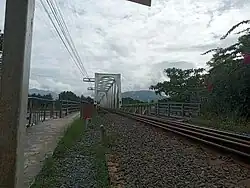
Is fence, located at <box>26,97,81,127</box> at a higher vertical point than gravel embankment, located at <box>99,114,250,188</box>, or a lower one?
higher

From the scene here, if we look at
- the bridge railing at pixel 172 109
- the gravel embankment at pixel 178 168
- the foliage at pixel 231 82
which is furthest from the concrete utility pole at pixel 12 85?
the bridge railing at pixel 172 109

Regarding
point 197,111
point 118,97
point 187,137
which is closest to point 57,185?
point 187,137

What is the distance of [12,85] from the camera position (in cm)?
152

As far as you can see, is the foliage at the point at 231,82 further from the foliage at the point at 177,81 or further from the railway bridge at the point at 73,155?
the foliage at the point at 177,81

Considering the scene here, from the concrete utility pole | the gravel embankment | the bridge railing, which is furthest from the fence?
the bridge railing

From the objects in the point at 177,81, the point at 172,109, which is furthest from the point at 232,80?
the point at 177,81

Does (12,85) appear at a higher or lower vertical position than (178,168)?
higher

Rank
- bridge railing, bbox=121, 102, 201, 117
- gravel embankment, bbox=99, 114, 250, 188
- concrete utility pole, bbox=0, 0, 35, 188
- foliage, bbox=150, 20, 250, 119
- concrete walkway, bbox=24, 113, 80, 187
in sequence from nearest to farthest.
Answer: concrete utility pole, bbox=0, 0, 35, 188 < gravel embankment, bbox=99, 114, 250, 188 < concrete walkway, bbox=24, 113, 80, 187 < foliage, bbox=150, 20, 250, 119 < bridge railing, bbox=121, 102, 201, 117

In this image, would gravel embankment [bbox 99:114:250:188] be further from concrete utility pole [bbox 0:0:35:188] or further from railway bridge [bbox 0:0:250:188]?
concrete utility pole [bbox 0:0:35:188]

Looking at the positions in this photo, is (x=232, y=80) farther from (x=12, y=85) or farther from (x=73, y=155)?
(x=12, y=85)

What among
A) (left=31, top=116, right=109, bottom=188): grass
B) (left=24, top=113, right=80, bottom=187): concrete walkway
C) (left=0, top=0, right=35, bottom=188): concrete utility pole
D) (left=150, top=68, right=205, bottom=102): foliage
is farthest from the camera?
(left=150, top=68, right=205, bottom=102): foliage

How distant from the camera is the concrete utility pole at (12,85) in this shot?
152 centimetres

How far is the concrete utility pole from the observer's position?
1517 mm

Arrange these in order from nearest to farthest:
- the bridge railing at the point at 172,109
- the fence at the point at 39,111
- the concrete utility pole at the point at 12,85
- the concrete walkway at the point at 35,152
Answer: the concrete utility pole at the point at 12,85
the concrete walkway at the point at 35,152
the fence at the point at 39,111
the bridge railing at the point at 172,109
